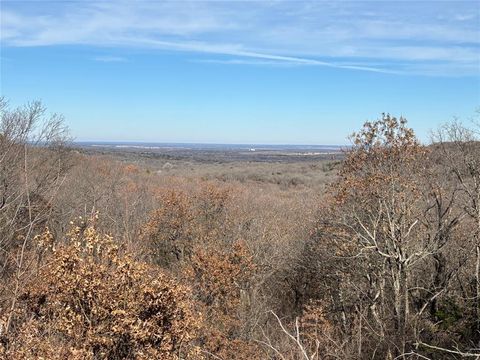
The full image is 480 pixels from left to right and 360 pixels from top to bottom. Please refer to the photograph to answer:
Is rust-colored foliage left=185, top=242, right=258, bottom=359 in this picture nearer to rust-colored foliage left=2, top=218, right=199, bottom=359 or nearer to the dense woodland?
the dense woodland

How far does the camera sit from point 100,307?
31.7ft

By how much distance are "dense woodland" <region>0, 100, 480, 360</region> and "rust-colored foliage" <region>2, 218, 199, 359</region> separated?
0.03 metres

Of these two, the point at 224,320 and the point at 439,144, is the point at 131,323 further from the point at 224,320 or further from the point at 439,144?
the point at 439,144

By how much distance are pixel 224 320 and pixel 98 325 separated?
12.3 metres

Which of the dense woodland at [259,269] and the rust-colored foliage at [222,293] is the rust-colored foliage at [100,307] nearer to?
the dense woodland at [259,269]

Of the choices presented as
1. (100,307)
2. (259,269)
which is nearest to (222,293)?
(259,269)

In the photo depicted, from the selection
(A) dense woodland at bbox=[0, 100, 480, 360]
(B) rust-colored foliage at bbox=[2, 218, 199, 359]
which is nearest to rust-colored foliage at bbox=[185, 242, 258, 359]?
(A) dense woodland at bbox=[0, 100, 480, 360]

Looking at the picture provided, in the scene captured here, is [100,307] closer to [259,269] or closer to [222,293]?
[222,293]

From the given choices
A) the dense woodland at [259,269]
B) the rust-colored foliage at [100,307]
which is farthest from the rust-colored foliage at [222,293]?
the rust-colored foliage at [100,307]

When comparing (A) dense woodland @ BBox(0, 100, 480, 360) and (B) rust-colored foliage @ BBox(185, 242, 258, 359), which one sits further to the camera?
(B) rust-colored foliage @ BBox(185, 242, 258, 359)

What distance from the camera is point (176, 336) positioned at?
1066cm

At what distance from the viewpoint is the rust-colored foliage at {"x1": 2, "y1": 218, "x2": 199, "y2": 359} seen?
31.2 ft

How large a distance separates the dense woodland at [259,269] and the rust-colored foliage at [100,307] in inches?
1.2

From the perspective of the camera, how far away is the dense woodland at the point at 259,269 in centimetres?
982
